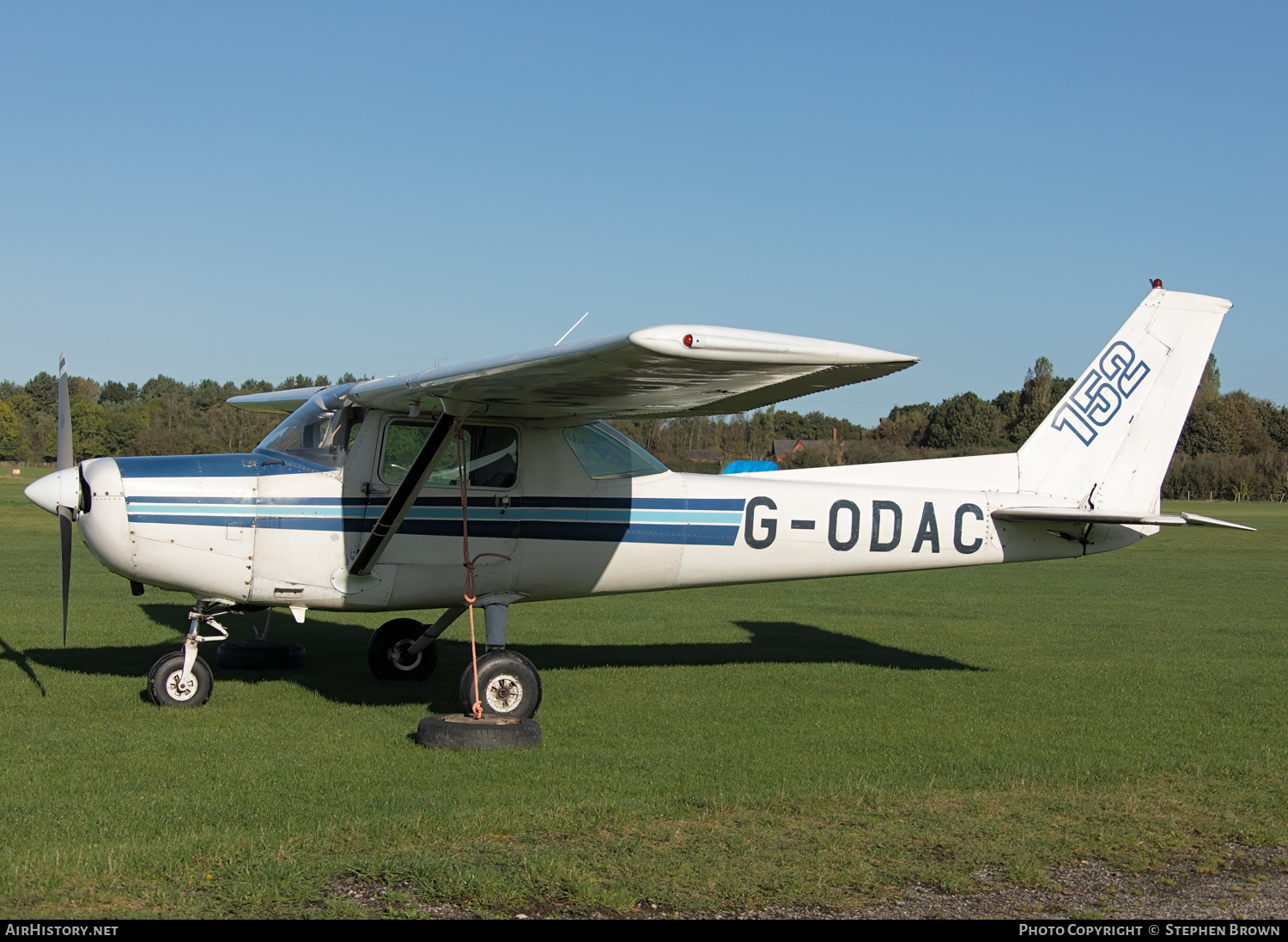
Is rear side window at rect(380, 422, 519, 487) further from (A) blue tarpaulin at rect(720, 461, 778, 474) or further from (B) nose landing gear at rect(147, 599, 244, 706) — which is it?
(A) blue tarpaulin at rect(720, 461, 778, 474)

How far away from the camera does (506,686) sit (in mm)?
7445

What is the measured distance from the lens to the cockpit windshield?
7996 mm

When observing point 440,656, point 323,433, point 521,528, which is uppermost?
point 323,433

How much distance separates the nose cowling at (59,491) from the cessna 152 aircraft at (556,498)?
0.06ft

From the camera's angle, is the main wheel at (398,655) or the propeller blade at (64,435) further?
the main wheel at (398,655)

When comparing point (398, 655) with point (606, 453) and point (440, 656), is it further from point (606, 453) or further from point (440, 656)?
point (606, 453)

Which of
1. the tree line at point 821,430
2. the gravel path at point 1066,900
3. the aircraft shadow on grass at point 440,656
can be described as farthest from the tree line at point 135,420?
the gravel path at point 1066,900

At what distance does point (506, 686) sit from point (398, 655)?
94.3 inches

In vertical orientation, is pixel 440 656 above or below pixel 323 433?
below

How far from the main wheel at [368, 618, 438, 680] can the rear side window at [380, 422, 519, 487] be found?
77.6 inches

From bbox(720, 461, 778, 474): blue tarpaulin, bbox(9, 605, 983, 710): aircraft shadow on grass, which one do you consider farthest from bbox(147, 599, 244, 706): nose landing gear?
bbox(720, 461, 778, 474): blue tarpaulin

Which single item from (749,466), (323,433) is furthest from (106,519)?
(749,466)

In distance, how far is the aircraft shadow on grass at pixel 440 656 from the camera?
9164 millimetres

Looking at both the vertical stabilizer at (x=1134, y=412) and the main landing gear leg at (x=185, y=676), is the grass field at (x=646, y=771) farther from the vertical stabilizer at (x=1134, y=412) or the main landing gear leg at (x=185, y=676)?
the vertical stabilizer at (x=1134, y=412)
